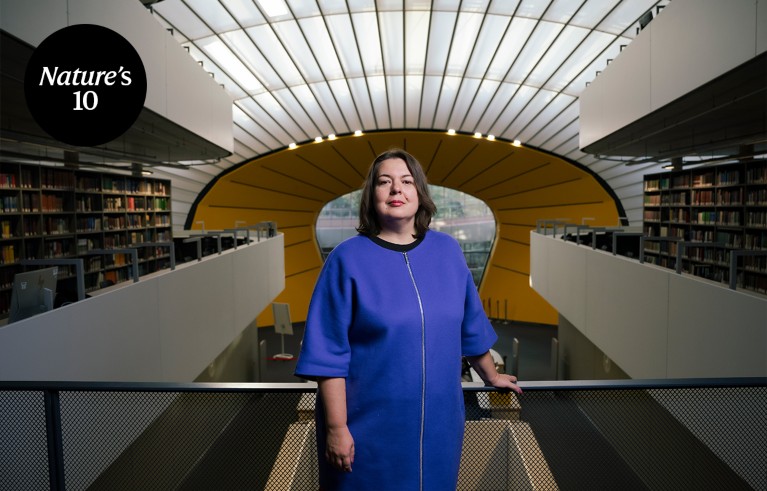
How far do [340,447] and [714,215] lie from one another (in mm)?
11774

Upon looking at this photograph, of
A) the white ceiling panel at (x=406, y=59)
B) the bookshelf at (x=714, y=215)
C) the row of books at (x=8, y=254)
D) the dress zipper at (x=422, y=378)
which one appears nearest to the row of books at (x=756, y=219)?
the bookshelf at (x=714, y=215)

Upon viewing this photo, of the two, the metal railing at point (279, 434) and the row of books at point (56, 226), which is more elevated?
the row of books at point (56, 226)

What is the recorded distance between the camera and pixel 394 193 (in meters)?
1.76

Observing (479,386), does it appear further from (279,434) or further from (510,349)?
(510,349)

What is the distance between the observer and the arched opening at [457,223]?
28.7 metres

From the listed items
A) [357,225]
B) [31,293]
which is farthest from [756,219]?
[31,293]

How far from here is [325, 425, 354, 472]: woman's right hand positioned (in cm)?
162

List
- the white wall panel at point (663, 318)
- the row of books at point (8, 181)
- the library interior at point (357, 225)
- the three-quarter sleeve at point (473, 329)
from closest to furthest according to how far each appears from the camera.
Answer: the three-quarter sleeve at point (473, 329), the library interior at point (357, 225), the white wall panel at point (663, 318), the row of books at point (8, 181)

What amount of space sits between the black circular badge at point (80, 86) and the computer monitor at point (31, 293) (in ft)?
4.02

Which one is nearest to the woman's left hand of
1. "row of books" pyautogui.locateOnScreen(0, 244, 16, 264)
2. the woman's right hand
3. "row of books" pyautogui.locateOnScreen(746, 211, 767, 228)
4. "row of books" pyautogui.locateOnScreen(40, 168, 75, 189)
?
the woman's right hand

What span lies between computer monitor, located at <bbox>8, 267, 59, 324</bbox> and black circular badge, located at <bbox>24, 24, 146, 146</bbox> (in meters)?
1.22

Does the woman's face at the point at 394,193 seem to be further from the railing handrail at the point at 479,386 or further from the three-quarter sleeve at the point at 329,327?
the railing handrail at the point at 479,386

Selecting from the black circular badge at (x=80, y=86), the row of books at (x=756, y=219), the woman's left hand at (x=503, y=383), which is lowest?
the woman's left hand at (x=503, y=383)

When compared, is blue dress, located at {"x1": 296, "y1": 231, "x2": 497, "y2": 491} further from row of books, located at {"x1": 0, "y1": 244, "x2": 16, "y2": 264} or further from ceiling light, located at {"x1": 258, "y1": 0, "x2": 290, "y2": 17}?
ceiling light, located at {"x1": 258, "y1": 0, "x2": 290, "y2": 17}
